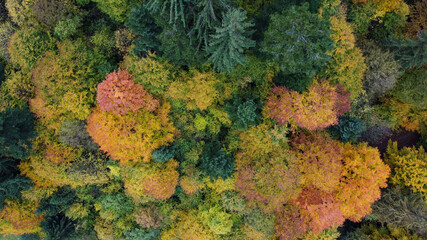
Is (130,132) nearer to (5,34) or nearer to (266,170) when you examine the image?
(266,170)

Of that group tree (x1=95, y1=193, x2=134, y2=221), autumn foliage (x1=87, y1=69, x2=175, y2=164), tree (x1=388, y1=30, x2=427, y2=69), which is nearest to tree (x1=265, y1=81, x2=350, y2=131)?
tree (x1=388, y1=30, x2=427, y2=69)

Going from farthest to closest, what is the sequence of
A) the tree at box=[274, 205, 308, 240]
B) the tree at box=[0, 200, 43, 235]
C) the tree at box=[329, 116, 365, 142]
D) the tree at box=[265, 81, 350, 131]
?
the tree at box=[0, 200, 43, 235], the tree at box=[329, 116, 365, 142], the tree at box=[274, 205, 308, 240], the tree at box=[265, 81, 350, 131]

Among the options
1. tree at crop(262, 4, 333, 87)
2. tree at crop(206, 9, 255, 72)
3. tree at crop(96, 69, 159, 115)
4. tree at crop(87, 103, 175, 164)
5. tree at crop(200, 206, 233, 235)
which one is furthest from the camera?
tree at crop(200, 206, 233, 235)

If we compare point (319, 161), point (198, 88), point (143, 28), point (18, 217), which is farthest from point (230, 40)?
point (18, 217)

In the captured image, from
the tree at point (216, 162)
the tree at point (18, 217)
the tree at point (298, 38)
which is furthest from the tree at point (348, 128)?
the tree at point (18, 217)

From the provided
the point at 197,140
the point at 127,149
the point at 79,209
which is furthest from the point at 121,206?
the point at 197,140

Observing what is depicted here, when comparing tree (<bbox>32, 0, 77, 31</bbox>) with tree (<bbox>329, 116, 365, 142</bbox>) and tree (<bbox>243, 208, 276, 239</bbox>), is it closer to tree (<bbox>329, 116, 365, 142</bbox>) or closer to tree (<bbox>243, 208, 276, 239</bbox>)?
tree (<bbox>243, 208, 276, 239</bbox>)

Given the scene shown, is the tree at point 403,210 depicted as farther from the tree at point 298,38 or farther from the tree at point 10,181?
the tree at point 10,181
